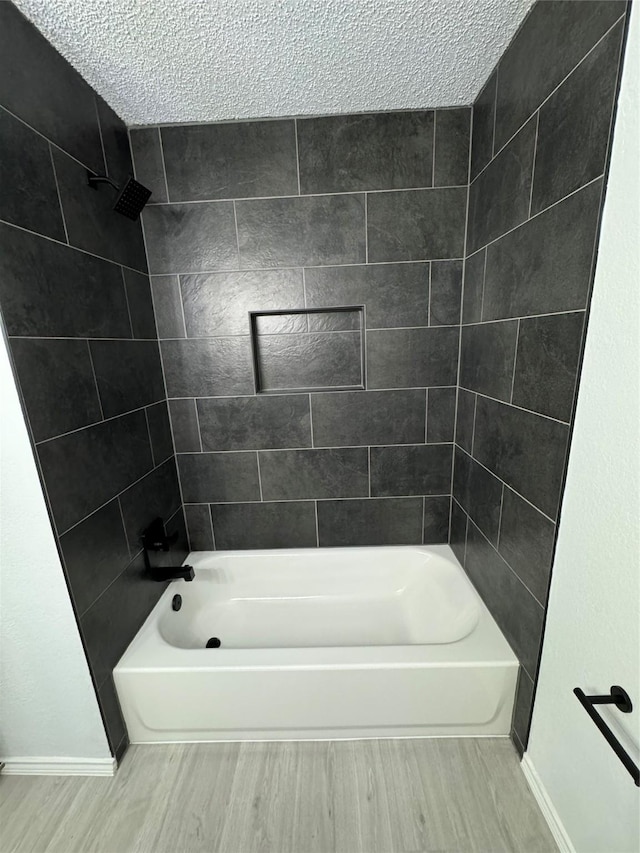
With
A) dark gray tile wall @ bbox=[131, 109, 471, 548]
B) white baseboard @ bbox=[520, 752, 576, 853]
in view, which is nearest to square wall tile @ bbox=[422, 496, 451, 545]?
dark gray tile wall @ bbox=[131, 109, 471, 548]

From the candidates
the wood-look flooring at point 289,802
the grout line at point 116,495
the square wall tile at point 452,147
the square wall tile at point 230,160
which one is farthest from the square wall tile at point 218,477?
the square wall tile at point 452,147

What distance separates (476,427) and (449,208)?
0.95m

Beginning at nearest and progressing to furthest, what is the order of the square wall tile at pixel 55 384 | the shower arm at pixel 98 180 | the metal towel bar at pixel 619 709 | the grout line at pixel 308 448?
1. the metal towel bar at pixel 619 709
2. the square wall tile at pixel 55 384
3. the shower arm at pixel 98 180
4. the grout line at pixel 308 448

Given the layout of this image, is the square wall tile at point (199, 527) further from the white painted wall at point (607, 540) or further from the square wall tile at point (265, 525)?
the white painted wall at point (607, 540)

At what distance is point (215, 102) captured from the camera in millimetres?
1287

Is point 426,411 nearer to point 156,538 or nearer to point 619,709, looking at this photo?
point 619,709

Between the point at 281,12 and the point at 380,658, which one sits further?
the point at 380,658

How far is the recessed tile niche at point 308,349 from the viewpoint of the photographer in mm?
1583

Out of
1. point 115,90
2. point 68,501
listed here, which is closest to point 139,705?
point 68,501

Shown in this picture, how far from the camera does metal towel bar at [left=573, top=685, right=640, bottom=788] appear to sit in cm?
66

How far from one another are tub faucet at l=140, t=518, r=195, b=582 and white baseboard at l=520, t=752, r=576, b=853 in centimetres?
144

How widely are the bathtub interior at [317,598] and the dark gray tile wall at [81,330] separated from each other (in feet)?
1.17

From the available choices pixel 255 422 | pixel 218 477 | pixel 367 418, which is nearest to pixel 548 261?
pixel 367 418

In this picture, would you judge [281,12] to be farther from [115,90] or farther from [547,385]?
[547,385]
